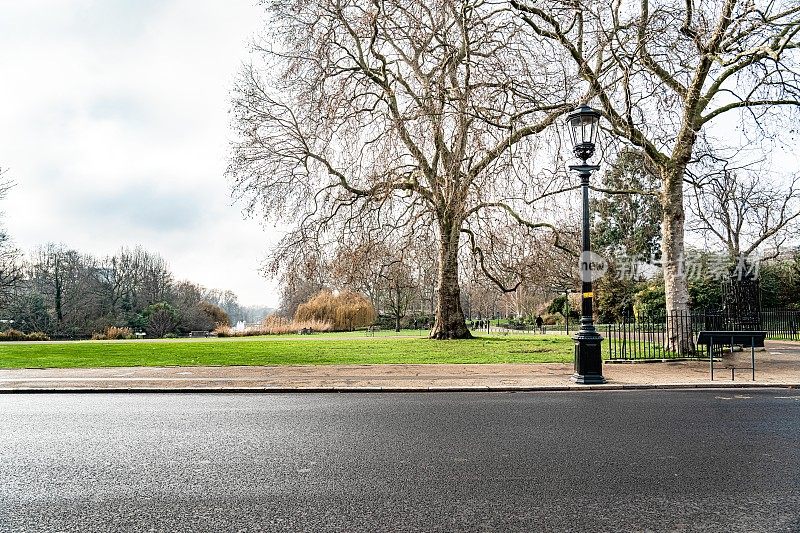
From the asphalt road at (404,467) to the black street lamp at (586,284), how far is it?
106 inches

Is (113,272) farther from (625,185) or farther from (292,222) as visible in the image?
(625,185)

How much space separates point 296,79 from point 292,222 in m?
5.65

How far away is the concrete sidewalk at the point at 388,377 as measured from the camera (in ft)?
41.2

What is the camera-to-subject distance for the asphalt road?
448 cm

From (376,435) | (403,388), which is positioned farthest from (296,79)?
(376,435)

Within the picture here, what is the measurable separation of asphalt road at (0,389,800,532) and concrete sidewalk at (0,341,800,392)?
236cm

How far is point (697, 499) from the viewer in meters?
4.88

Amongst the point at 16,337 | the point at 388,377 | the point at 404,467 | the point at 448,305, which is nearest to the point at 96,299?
the point at 16,337

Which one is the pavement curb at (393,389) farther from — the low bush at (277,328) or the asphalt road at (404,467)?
the low bush at (277,328)

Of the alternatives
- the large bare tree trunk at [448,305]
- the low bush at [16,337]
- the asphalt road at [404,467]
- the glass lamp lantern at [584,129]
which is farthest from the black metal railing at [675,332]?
the low bush at [16,337]

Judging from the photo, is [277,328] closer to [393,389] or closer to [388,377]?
[388,377]

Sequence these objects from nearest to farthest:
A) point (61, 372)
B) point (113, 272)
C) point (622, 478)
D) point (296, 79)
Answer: point (622, 478)
point (61, 372)
point (296, 79)
point (113, 272)

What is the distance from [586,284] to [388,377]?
4.97 m

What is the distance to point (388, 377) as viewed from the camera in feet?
46.0
